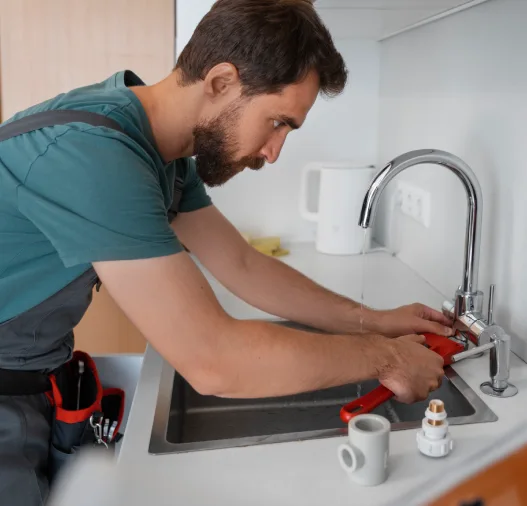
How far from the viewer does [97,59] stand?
1.69 meters

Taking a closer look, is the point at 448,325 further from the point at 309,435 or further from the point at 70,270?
the point at 70,270

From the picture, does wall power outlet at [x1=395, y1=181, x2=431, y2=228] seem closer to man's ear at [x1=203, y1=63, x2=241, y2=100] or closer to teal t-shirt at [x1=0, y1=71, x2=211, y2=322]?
man's ear at [x1=203, y1=63, x2=241, y2=100]

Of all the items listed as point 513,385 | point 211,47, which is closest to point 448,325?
point 513,385

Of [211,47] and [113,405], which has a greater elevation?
[211,47]

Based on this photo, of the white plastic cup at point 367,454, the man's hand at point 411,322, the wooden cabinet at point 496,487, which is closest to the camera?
the wooden cabinet at point 496,487

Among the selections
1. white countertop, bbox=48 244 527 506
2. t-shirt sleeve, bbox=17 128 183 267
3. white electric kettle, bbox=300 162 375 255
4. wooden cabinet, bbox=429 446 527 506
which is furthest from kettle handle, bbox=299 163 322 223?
wooden cabinet, bbox=429 446 527 506

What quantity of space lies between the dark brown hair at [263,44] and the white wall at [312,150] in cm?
90

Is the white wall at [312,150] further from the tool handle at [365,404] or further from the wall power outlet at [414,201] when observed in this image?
the tool handle at [365,404]

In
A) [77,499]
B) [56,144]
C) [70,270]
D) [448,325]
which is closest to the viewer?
[77,499]

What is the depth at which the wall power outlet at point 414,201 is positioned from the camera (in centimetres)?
155

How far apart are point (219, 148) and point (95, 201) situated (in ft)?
1.04

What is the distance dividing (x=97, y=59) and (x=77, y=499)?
134 cm

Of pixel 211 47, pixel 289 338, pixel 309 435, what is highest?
pixel 211 47

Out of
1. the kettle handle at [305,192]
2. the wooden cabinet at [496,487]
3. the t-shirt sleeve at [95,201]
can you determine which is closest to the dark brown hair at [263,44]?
the t-shirt sleeve at [95,201]
